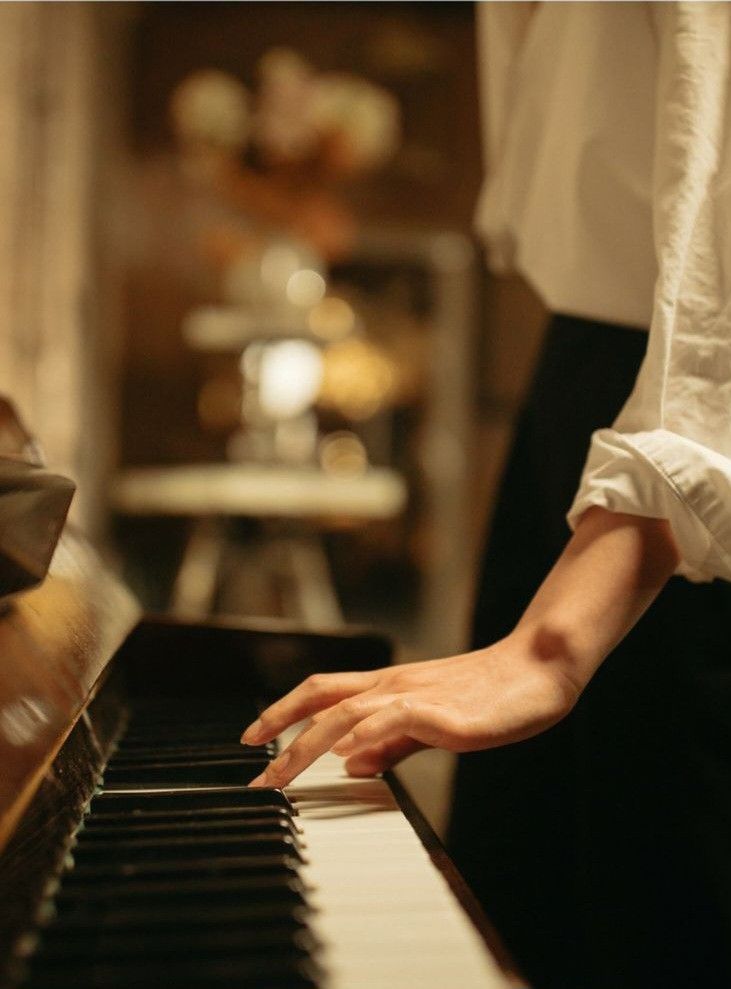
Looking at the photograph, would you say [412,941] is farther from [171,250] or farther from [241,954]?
[171,250]

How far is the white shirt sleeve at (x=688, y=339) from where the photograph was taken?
81 centimetres

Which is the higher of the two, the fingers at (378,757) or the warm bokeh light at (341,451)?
the fingers at (378,757)

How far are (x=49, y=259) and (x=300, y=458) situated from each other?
113 inches

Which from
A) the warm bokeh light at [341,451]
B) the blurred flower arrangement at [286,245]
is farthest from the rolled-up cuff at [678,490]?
the warm bokeh light at [341,451]

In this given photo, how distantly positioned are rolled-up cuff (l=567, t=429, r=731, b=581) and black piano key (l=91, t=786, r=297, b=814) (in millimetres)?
349

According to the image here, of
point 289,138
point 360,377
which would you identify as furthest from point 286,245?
point 360,377

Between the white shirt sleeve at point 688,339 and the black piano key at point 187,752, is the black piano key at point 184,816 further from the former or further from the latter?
the white shirt sleeve at point 688,339

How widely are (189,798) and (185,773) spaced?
0.24 ft

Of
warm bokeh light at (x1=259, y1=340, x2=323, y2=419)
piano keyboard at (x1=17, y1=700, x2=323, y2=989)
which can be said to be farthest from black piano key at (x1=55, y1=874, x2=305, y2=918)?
warm bokeh light at (x1=259, y1=340, x2=323, y2=419)

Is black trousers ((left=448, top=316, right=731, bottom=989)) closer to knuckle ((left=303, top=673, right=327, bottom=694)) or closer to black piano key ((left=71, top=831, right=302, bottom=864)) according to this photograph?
knuckle ((left=303, top=673, right=327, bottom=694))

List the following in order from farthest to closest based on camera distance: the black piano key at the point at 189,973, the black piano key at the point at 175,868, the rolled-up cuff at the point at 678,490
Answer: the rolled-up cuff at the point at 678,490 → the black piano key at the point at 175,868 → the black piano key at the point at 189,973

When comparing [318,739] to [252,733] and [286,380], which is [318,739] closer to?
[252,733]

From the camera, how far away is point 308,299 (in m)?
5.73

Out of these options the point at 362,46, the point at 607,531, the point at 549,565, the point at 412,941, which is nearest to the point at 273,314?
the point at 362,46
